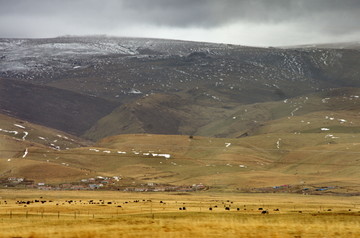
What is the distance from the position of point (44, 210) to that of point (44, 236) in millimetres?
36575

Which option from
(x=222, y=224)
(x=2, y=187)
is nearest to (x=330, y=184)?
(x=2, y=187)

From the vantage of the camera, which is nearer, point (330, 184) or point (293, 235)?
point (293, 235)

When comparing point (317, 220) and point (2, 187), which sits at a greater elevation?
point (2, 187)

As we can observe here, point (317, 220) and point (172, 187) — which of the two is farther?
point (172, 187)

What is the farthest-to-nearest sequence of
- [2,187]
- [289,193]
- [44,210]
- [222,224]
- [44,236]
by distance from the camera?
[2,187] → [289,193] → [44,210] → [222,224] → [44,236]

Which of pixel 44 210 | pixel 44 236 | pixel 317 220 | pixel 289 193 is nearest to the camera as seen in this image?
pixel 44 236

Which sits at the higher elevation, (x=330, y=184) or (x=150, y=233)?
(x=330, y=184)

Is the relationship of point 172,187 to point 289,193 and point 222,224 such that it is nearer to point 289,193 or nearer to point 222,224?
point 289,193

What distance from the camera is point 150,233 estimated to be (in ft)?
210

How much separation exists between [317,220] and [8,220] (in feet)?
125

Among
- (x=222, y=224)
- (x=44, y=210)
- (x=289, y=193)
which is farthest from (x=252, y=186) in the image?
(x=222, y=224)

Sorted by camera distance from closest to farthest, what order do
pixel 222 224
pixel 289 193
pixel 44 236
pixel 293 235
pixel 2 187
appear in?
pixel 44 236, pixel 293 235, pixel 222 224, pixel 289 193, pixel 2 187

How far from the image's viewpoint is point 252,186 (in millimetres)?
194000

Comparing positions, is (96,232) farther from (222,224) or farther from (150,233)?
(222,224)
